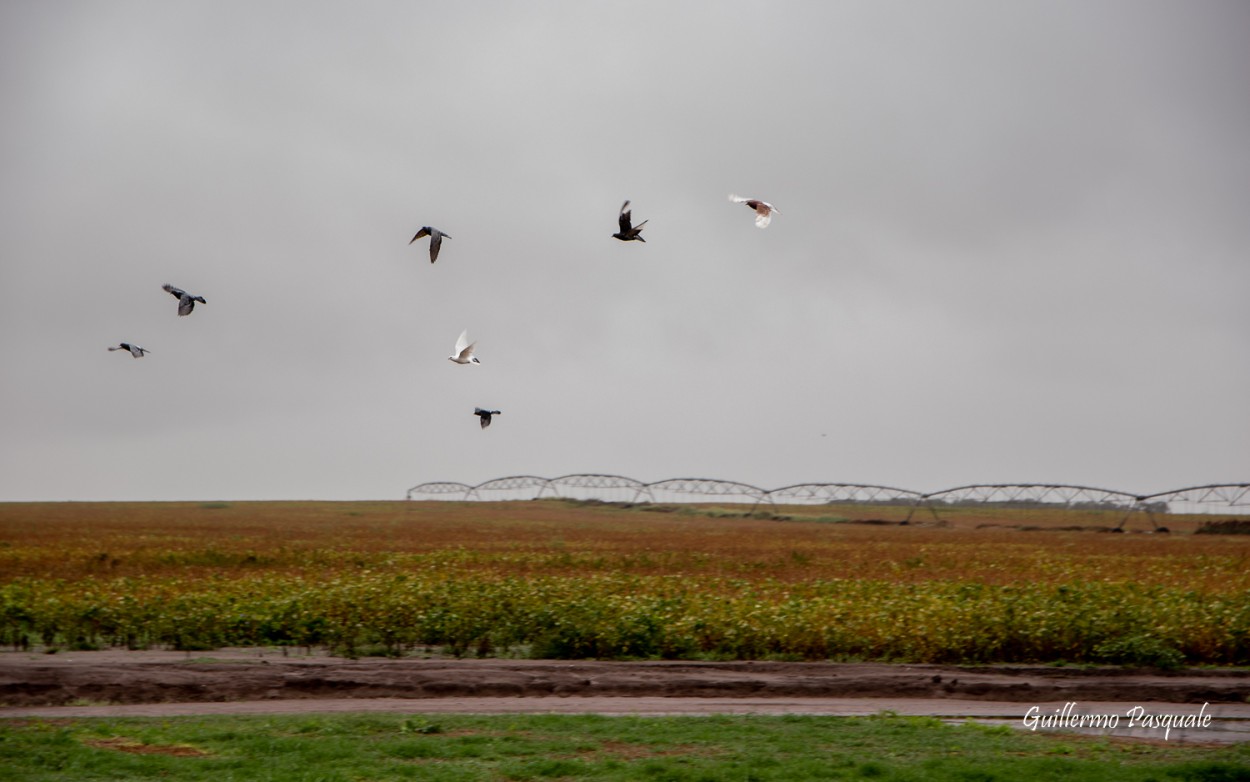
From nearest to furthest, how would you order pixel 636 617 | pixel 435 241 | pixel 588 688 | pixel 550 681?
pixel 435 241, pixel 588 688, pixel 550 681, pixel 636 617

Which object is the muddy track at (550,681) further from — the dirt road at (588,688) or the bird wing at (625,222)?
the bird wing at (625,222)

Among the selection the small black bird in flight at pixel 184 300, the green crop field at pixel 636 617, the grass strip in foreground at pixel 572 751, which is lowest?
the grass strip in foreground at pixel 572 751

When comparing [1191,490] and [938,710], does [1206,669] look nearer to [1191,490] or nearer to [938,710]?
[938,710]

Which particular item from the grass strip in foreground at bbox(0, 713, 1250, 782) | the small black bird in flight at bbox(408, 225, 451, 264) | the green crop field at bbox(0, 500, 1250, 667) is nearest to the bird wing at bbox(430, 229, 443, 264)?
the small black bird in flight at bbox(408, 225, 451, 264)

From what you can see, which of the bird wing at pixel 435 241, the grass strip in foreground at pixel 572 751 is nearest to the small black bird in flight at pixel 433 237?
the bird wing at pixel 435 241

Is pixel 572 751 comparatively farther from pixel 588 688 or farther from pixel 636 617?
pixel 636 617

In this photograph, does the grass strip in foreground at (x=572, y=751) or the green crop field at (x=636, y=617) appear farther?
the green crop field at (x=636, y=617)

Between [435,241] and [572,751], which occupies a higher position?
[435,241]

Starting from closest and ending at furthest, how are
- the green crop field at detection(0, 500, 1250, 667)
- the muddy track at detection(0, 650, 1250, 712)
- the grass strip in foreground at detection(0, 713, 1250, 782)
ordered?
the grass strip in foreground at detection(0, 713, 1250, 782) → the muddy track at detection(0, 650, 1250, 712) → the green crop field at detection(0, 500, 1250, 667)

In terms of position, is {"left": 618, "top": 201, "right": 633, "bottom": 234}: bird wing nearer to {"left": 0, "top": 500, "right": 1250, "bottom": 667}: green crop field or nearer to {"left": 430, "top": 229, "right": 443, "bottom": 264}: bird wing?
{"left": 430, "top": 229, "right": 443, "bottom": 264}: bird wing

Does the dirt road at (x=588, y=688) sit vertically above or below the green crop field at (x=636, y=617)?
below

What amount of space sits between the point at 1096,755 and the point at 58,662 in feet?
47.4

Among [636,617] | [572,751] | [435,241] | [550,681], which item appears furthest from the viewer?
[636,617]

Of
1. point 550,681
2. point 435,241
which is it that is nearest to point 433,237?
point 435,241
